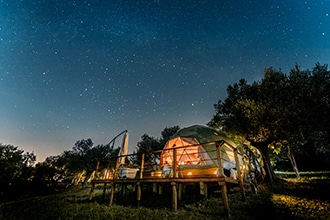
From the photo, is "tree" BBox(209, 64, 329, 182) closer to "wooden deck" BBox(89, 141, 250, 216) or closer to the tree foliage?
"wooden deck" BBox(89, 141, 250, 216)

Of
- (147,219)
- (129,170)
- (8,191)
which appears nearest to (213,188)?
(129,170)

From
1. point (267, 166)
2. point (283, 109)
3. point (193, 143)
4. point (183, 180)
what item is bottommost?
point (183, 180)

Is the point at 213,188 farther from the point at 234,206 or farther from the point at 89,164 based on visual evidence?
the point at 89,164

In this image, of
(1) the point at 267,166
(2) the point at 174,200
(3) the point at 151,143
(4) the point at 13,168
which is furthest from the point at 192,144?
(4) the point at 13,168

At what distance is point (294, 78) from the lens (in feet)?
Answer: 43.7

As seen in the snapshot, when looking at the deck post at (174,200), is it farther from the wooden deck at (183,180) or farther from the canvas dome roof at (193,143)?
the canvas dome roof at (193,143)

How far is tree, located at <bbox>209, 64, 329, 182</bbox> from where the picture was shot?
12.2 meters

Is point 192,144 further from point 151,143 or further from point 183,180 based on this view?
point 151,143

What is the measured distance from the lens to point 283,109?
12.3 meters

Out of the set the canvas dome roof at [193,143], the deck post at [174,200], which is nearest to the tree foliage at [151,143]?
the canvas dome roof at [193,143]

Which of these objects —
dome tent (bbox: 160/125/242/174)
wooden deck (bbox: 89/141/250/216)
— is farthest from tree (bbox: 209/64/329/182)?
wooden deck (bbox: 89/141/250/216)

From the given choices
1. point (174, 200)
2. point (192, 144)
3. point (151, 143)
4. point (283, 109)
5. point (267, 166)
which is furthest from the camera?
point (151, 143)

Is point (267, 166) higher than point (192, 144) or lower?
lower

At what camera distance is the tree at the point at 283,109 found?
40.0 ft
